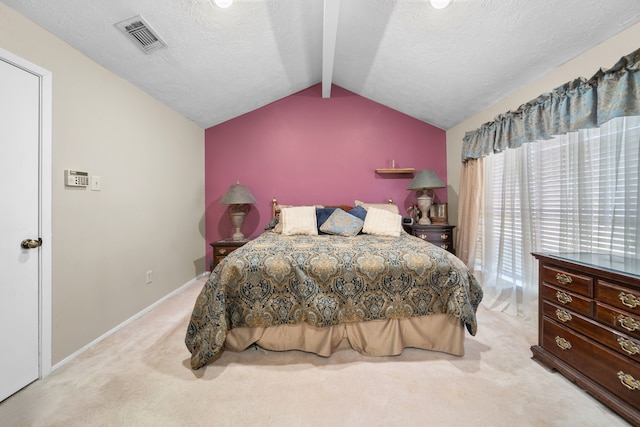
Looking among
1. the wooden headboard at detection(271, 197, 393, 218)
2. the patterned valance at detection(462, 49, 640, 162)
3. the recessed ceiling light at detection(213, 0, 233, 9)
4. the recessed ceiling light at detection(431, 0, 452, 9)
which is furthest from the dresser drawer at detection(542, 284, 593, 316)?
the recessed ceiling light at detection(213, 0, 233, 9)

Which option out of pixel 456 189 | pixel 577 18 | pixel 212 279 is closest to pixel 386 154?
pixel 456 189

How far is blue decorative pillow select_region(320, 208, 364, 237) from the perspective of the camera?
2.68m

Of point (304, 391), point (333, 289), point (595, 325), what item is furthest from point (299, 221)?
point (595, 325)

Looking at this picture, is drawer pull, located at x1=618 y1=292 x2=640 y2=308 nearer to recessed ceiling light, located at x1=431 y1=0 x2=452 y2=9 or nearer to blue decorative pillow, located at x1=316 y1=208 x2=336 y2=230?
recessed ceiling light, located at x1=431 y1=0 x2=452 y2=9

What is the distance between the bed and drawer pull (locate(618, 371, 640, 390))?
630 millimetres

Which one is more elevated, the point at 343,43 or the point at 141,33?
the point at 343,43

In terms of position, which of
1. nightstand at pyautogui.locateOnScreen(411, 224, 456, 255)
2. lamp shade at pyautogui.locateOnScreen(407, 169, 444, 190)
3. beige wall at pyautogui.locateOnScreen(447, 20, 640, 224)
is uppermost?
beige wall at pyautogui.locateOnScreen(447, 20, 640, 224)

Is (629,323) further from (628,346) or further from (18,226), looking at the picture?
(18,226)

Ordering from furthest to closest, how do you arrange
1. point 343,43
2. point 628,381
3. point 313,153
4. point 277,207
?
point 313,153, point 277,207, point 343,43, point 628,381

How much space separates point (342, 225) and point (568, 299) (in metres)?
1.83

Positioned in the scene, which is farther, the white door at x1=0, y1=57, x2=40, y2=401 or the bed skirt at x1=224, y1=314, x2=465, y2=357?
the bed skirt at x1=224, y1=314, x2=465, y2=357

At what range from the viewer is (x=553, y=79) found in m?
2.04

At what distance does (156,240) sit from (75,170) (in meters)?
1.07

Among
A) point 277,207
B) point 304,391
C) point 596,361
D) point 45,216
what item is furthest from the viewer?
point 277,207
